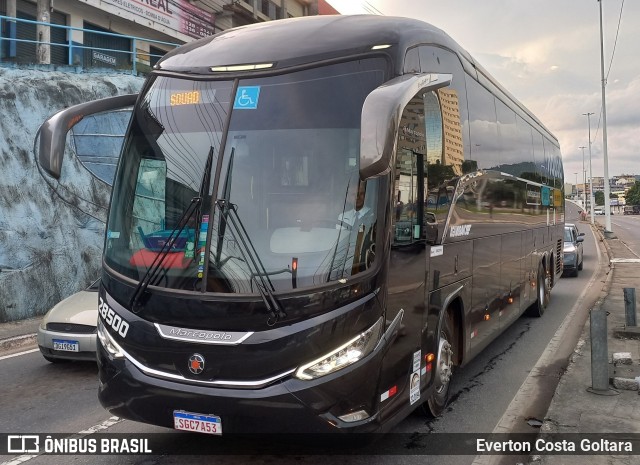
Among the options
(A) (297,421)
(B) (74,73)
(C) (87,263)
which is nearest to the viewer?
(A) (297,421)

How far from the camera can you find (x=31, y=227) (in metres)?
11.2

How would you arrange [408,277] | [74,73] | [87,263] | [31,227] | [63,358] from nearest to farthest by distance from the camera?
[408,277] → [63,358] → [31,227] → [87,263] → [74,73]

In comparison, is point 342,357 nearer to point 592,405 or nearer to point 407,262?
point 407,262

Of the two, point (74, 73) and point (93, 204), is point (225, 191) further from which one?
point (74, 73)

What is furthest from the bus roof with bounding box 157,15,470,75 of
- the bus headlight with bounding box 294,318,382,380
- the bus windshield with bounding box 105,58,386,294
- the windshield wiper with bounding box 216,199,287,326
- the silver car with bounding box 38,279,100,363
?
the silver car with bounding box 38,279,100,363

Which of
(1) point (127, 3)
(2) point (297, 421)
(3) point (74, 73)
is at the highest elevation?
(1) point (127, 3)

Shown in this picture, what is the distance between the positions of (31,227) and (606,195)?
35.6 metres

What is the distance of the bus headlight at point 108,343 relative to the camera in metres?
3.91

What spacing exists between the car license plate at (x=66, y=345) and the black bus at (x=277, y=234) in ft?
10.4

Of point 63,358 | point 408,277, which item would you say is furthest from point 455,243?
point 63,358

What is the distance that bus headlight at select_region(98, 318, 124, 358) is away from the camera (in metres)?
3.91

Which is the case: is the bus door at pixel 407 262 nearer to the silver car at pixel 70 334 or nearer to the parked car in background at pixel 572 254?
the silver car at pixel 70 334

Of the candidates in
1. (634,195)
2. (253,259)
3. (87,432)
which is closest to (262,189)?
(253,259)

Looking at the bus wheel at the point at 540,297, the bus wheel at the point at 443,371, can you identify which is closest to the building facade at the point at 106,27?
the bus wheel at the point at 540,297
